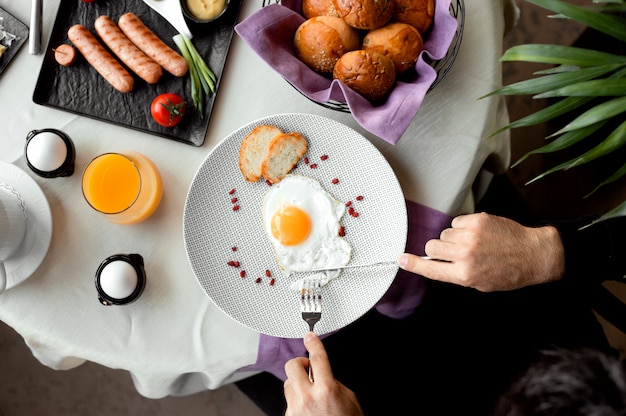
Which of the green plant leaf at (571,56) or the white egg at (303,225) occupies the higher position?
the green plant leaf at (571,56)

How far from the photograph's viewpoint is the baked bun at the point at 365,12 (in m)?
1.09

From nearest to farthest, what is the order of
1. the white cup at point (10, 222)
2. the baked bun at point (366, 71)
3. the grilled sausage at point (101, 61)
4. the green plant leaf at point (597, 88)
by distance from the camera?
the green plant leaf at point (597, 88) → the baked bun at point (366, 71) → the white cup at point (10, 222) → the grilled sausage at point (101, 61)

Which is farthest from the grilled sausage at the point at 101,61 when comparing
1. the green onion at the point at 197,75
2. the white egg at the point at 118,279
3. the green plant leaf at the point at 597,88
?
the green plant leaf at the point at 597,88

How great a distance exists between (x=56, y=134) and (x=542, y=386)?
112 cm

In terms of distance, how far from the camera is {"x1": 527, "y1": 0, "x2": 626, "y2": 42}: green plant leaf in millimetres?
1001

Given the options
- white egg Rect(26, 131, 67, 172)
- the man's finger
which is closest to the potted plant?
the man's finger

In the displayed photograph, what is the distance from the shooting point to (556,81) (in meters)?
1.06

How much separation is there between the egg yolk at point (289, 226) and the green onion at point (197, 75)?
0.31 m

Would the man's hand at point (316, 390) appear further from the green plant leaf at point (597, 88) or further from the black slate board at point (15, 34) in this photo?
the black slate board at point (15, 34)

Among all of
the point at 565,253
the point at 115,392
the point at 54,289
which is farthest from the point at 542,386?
the point at 115,392

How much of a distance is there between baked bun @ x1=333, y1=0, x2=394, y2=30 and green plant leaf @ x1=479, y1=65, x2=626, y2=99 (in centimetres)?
26

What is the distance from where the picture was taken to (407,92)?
1129mm

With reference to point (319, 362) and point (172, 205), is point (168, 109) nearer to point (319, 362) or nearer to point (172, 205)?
point (172, 205)

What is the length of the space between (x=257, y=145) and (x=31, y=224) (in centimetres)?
57
